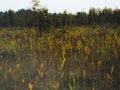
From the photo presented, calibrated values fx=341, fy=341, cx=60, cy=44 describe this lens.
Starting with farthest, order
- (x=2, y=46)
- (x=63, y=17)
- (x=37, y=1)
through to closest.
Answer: (x=63, y=17)
(x=37, y=1)
(x=2, y=46)

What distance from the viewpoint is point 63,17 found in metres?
28.7

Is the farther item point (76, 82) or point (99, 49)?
point (99, 49)

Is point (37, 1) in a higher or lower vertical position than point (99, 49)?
higher

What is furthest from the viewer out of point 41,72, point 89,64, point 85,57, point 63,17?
point 63,17

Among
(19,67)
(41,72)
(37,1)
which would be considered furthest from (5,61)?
(37,1)

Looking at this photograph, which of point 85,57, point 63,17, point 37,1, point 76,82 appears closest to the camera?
point 76,82

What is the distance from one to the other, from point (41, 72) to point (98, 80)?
2.49 feet

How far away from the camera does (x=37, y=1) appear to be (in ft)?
40.6

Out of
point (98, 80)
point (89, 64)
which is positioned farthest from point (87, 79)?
point (89, 64)

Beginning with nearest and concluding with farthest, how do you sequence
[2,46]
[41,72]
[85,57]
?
1. [41,72]
2. [85,57]
3. [2,46]

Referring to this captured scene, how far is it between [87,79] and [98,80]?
0.14m

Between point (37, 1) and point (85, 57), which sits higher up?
point (37, 1)

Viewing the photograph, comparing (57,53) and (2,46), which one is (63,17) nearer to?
(2,46)

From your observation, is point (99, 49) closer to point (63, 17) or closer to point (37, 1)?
point (37, 1)
